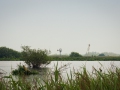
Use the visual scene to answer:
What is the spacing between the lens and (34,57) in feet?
101

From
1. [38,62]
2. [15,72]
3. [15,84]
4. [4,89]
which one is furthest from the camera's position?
[38,62]

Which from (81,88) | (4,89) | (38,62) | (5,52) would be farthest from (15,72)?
(5,52)

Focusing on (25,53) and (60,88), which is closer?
(60,88)

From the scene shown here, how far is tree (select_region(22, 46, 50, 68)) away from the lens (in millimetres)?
30906

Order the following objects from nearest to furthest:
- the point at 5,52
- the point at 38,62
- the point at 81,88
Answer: the point at 81,88
the point at 38,62
the point at 5,52

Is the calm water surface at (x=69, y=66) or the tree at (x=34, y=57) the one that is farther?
the tree at (x=34, y=57)

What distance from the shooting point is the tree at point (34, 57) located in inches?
1217

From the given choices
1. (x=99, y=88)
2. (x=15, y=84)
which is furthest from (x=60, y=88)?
(x=15, y=84)

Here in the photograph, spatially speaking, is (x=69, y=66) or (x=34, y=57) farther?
(x=34, y=57)

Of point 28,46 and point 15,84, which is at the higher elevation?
point 28,46

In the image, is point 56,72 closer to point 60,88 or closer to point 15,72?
point 60,88

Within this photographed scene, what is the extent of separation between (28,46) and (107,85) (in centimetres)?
2872

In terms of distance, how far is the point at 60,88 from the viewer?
289 cm

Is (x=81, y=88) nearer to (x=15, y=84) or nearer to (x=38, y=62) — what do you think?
(x=15, y=84)
